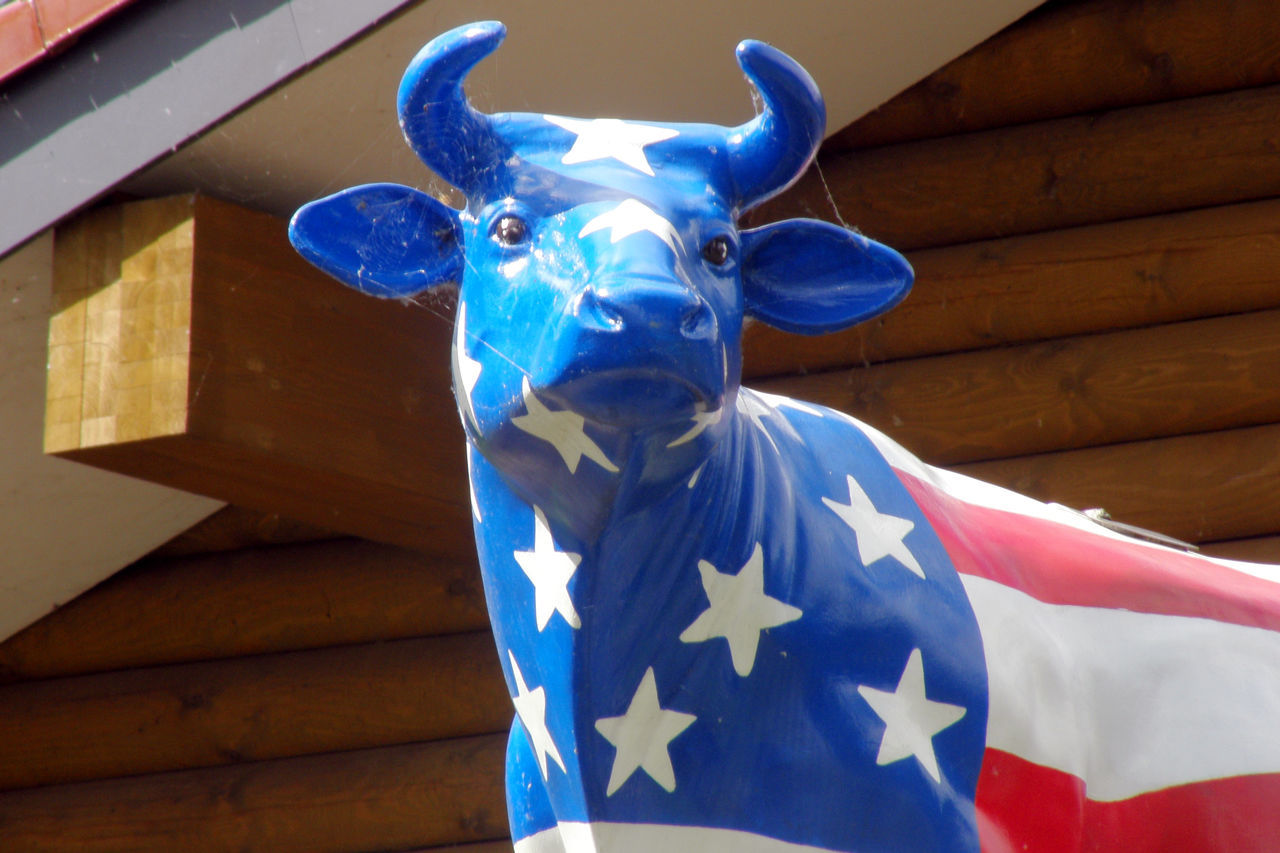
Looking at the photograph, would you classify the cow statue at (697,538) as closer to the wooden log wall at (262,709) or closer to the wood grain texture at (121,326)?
the wood grain texture at (121,326)

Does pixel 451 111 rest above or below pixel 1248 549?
above

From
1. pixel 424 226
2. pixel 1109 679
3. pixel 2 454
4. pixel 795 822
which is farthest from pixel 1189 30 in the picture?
pixel 2 454

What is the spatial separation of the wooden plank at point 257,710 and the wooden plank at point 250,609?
0.04 meters

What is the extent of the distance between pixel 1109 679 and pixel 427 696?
176cm

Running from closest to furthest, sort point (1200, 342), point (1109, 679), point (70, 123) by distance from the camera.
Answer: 1. point (1109, 679)
2. point (70, 123)
3. point (1200, 342)

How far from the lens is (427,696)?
3.30 m

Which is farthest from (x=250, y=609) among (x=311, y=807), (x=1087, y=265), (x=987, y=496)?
(x=1087, y=265)

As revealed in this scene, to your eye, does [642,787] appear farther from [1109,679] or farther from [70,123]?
[70,123]

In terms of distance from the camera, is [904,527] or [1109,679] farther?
[1109,679]

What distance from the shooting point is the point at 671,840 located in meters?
1.61

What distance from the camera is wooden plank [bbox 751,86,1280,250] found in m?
3.28

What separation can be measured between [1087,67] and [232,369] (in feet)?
6.61

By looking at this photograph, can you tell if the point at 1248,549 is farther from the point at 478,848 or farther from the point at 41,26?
the point at 41,26

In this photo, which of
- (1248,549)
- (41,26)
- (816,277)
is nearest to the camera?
(816,277)
